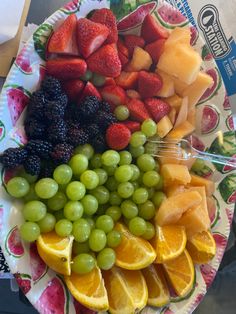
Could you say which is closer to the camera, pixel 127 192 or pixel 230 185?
pixel 127 192

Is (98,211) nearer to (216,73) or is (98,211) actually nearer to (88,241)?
(88,241)

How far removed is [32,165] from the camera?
723 millimetres

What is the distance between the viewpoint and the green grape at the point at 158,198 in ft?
2.78

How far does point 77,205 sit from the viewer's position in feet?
2.46

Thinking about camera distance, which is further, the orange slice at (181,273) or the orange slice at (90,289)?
the orange slice at (181,273)

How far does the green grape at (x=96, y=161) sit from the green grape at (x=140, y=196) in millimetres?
103

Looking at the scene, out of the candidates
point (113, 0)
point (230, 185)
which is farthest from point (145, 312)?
point (113, 0)

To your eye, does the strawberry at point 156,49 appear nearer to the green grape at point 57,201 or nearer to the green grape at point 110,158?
the green grape at point 110,158

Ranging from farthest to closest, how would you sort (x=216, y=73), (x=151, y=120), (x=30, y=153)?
(x=216, y=73) → (x=151, y=120) → (x=30, y=153)

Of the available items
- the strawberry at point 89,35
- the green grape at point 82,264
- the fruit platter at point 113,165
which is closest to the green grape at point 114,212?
the fruit platter at point 113,165

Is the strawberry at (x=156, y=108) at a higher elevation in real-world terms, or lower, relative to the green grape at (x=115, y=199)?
higher

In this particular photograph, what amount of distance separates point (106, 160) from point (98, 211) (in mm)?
121

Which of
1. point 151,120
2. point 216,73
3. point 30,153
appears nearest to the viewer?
point 30,153

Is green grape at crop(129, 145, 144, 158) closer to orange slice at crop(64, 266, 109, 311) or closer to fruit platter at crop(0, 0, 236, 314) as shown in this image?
fruit platter at crop(0, 0, 236, 314)
